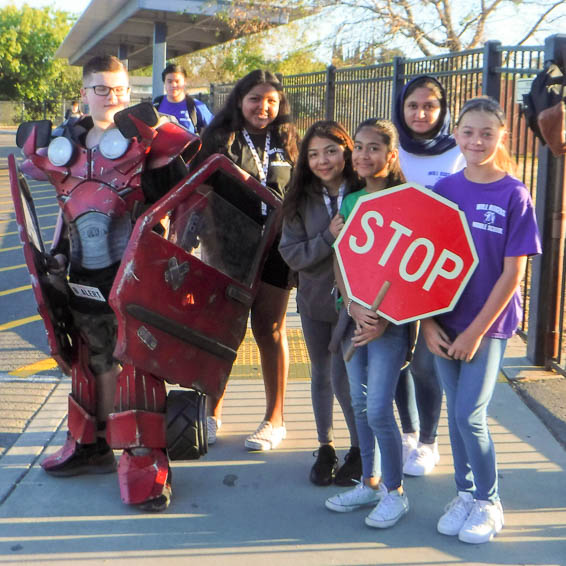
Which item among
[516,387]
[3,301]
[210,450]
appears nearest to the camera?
[210,450]

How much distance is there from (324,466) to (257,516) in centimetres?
47

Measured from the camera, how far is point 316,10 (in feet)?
60.1

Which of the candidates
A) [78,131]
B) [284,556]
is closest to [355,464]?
[284,556]

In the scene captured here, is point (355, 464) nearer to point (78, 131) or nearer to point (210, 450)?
point (210, 450)

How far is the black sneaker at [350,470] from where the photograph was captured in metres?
3.65

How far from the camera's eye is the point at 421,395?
146 inches

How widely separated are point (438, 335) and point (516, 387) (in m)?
2.10

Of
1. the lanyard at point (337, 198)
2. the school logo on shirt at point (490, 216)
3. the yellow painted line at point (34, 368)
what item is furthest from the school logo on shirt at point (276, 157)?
the yellow painted line at point (34, 368)

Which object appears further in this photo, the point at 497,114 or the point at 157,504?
the point at 157,504

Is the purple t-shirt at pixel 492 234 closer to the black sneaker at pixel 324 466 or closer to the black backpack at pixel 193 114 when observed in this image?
the black sneaker at pixel 324 466

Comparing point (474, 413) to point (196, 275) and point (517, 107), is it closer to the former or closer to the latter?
point (196, 275)

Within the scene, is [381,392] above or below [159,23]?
below

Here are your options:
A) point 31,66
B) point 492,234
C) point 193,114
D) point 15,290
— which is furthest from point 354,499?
point 31,66

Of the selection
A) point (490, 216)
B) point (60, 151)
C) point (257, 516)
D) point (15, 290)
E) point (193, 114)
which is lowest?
point (257, 516)
